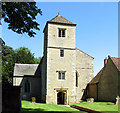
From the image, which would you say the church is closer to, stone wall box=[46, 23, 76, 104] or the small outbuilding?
stone wall box=[46, 23, 76, 104]

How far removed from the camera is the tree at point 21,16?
12.2 meters

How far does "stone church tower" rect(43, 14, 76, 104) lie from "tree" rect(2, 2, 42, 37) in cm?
1376

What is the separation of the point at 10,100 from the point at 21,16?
20.0 ft

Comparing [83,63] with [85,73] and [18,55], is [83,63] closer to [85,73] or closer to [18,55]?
[85,73]

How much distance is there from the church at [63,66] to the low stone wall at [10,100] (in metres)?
16.4

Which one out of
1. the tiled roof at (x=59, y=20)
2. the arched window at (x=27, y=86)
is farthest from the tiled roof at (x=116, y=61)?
the arched window at (x=27, y=86)

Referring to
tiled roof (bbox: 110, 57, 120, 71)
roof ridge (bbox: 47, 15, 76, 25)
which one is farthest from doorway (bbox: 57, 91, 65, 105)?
roof ridge (bbox: 47, 15, 76, 25)

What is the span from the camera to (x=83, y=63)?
99.9 ft

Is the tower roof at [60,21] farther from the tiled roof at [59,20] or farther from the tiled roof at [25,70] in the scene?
the tiled roof at [25,70]

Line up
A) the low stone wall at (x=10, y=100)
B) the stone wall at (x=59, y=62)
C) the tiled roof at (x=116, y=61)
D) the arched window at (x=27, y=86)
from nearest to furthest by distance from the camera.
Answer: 1. the low stone wall at (x=10, y=100)
2. the tiled roof at (x=116, y=61)
3. the stone wall at (x=59, y=62)
4. the arched window at (x=27, y=86)

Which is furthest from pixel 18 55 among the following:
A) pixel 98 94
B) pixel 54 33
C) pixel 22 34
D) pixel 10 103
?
pixel 10 103

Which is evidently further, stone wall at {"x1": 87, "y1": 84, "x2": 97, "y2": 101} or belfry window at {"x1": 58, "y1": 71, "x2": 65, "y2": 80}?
stone wall at {"x1": 87, "y1": 84, "x2": 97, "y2": 101}

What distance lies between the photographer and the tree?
39.9 feet

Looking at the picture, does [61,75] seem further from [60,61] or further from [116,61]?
[116,61]
